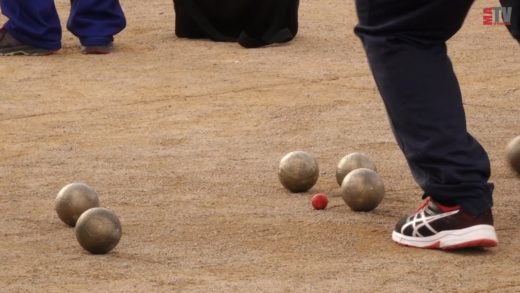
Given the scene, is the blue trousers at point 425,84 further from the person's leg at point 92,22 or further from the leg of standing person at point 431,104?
→ the person's leg at point 92,22

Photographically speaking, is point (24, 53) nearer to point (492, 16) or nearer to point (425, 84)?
point (492, 16)

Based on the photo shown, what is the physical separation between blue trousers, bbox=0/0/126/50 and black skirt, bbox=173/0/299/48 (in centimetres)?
68

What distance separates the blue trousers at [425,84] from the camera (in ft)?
14.6

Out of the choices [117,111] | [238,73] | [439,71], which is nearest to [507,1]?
[439,71]

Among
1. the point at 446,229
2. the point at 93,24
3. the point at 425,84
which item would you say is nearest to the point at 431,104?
the point at 425,84

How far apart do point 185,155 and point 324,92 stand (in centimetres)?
182

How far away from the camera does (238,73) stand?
873cm

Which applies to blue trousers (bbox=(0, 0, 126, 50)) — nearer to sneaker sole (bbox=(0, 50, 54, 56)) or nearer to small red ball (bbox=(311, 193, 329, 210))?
sneaker sole (bbox=(0, 50, 54, 56))

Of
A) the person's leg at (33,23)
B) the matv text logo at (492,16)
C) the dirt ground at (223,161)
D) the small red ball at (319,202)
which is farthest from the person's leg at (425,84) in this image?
the matv text logo at (492,16)

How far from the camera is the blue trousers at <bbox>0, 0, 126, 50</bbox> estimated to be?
9359mm

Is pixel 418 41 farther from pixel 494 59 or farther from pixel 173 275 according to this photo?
pixel 494 59

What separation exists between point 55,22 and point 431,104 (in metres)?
5.41

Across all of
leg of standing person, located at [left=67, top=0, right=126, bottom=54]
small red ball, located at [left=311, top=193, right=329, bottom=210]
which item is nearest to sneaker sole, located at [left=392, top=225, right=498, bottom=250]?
small red ball, located at [left=311, top=193, right=329, bottom=210]

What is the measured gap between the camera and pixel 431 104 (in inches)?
176
